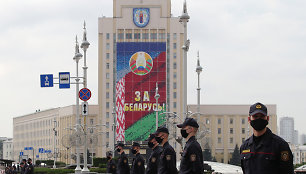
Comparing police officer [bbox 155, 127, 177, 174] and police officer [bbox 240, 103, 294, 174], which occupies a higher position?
police officer [bbox 240, 103, 294, 174]

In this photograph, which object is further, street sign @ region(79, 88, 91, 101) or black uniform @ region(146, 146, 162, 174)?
street sign @ region(79, 88, 91, 101)

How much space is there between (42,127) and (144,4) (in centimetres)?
4331

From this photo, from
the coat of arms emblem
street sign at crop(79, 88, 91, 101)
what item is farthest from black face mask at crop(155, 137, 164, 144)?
the coat of arms emblem

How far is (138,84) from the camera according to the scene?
120188 mm

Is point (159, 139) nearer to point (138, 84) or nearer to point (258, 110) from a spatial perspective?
point (258, 110)

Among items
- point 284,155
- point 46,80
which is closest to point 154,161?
point 284,155

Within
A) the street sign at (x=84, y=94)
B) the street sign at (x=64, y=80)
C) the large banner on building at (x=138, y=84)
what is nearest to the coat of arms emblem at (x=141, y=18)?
the large banner on building at (x=138, y=84)

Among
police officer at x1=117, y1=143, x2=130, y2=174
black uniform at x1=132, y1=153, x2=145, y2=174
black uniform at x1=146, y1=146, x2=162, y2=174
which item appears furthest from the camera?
police officer at x1=117, y1=143, x2=130, y2=174

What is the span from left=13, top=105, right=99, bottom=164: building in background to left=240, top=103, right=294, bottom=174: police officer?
363 feet

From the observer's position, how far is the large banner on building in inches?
4665

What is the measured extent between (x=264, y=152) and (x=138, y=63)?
113679 mm

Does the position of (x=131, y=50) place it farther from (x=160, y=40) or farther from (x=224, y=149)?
(x=224, y=149)

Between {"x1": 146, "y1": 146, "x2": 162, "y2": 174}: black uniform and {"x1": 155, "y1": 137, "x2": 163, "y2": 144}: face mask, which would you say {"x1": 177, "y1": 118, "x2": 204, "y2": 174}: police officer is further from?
{"x1": 146, "y1": 146, "x2": 162, "y2": 174}: black uniform

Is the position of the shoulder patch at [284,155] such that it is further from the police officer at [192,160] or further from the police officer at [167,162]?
the police officer at [167,162]
